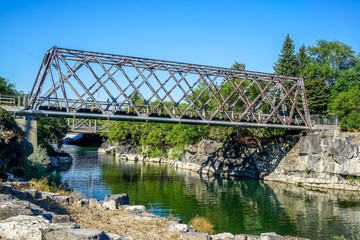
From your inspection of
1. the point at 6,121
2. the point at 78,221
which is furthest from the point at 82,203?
the point at 6,121

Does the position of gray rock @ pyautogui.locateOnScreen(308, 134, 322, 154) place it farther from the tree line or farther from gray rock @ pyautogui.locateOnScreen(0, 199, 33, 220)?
gray rock @ pyautogui.locateOnScreen(0, 199, 33, 220)

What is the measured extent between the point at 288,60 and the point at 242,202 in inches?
1625

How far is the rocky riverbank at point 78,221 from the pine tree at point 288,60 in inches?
2153

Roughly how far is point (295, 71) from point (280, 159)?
2114cm

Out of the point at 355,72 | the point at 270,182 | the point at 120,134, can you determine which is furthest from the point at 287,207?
the point at 120,134

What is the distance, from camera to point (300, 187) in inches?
1892

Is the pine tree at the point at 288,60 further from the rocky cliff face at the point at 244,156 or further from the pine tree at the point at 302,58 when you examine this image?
the rocky cliff face at the point at 244,156

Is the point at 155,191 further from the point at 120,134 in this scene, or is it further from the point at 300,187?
the point at 120,134

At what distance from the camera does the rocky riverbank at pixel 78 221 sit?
33.4 ft

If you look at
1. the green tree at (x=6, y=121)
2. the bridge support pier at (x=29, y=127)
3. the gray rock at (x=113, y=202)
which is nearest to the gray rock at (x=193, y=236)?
the gray rock at (x=113, y=202)

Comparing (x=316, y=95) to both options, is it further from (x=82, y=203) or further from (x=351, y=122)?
(x=82, y=203)

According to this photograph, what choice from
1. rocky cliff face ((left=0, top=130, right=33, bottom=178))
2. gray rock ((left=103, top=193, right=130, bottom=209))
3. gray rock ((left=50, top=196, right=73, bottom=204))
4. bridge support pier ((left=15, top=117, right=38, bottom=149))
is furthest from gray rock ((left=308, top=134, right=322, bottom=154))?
gray rock ((left=50, top=196, right=73, bottom=204))

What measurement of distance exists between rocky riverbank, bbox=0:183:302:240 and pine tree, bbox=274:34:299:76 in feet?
179

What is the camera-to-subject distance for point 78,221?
15625 mm
